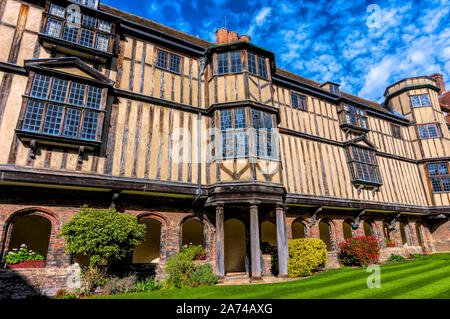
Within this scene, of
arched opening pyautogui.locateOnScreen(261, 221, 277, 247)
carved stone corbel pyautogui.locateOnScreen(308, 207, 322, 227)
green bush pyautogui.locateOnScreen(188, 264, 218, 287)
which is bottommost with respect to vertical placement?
green bush pyautogui.locateOnScreen(188, 264, 218, 287)

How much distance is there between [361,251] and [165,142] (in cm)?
1188

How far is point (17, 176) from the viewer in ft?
30.5

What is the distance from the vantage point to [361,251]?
1460cm

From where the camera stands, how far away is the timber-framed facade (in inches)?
402

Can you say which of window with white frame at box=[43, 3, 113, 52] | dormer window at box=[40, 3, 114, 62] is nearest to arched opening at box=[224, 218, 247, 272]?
dormer window at box=[40, 3, 114, 62]

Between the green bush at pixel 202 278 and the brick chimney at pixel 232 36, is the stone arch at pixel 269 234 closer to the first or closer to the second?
the green bush at pixel 202 278

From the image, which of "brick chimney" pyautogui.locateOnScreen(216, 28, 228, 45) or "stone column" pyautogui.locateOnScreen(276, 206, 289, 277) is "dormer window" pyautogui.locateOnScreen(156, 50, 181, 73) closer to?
"brick chimney" pyautogui.locateOnScreen(216, 28, 228, 45)

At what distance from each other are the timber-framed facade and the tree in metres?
1.29

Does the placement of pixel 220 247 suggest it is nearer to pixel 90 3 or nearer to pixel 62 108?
pixel 62 108

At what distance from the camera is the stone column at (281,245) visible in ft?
38.8

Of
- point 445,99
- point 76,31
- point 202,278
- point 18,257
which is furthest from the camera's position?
point 445,99

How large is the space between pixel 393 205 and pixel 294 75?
12.1 m

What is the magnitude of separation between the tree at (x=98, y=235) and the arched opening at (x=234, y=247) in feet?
26.9

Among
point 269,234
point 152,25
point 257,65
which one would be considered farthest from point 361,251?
point 152,25
